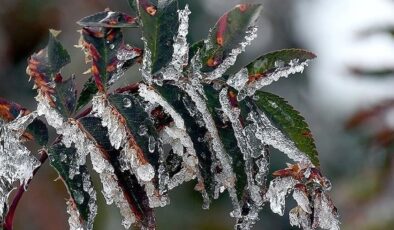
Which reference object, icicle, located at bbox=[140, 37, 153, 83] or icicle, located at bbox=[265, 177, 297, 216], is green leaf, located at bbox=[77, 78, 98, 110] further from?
icicle, located at bbox=[265, 177, 297, 216]

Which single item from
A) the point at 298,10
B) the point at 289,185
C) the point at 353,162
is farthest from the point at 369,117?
the point at 298,10

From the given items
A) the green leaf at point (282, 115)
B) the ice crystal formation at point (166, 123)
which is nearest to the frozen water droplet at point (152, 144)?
the ice crystal formation at point (166, 123)

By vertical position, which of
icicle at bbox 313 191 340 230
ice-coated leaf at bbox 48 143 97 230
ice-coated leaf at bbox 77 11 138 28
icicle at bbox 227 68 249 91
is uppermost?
ice-coated leaf at bbox 77 11 138 28

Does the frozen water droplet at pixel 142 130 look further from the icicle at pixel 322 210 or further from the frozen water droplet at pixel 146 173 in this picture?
the icicle at pixel 322 210

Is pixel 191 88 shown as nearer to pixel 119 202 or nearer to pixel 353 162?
pixel 119 202

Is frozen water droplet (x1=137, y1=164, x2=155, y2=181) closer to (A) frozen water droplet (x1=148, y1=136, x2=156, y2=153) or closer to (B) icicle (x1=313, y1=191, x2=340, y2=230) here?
(A) frozen water droplet (x1=148, y1=136, x2=156, y2=153)

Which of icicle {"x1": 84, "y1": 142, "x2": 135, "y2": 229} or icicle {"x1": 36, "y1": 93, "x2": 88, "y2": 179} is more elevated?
icicle {"x1": 36, "y1": 93, "x2": 88, "y2": 179}

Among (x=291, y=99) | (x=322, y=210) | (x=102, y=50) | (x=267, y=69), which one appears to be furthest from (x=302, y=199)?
(x=291, y=99)

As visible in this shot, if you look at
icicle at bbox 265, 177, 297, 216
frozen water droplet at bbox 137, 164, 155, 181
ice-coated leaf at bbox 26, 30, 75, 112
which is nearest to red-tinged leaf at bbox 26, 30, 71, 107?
ice-coated leaf at bbox 26, 30, 75, 112
